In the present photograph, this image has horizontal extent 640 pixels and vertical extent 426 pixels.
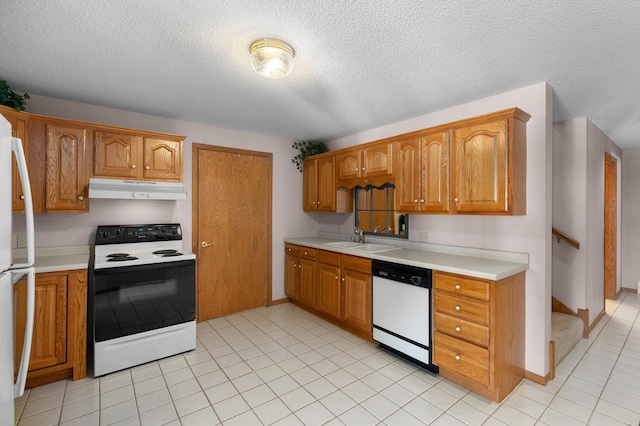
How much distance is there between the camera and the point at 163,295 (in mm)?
2787

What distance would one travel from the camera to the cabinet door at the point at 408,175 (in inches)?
116

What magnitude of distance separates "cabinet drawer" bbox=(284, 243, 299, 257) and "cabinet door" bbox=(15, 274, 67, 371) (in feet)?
7.93

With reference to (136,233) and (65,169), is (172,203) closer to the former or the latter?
(136,233)

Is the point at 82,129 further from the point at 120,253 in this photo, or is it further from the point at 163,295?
the point at 163,295

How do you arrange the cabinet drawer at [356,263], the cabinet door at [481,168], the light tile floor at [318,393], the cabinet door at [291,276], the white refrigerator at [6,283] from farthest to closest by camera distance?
1. the cabinet door at [291,276]
2. the cabinet drawer at [356,263]
3. the cabinet door at [481,168]
4. the light tile floor at [318,393]
5. the white refrigerator at [6,283]

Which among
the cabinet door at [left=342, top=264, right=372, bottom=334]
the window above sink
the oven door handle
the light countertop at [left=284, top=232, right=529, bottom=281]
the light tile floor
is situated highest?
the window above sink

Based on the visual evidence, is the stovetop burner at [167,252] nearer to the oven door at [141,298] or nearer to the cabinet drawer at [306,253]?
the oven door at [141,298]

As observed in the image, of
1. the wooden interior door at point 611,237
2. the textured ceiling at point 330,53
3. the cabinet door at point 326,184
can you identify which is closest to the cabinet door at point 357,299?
the cabinet door at point 326,184

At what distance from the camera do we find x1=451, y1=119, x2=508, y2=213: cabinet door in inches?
92.7

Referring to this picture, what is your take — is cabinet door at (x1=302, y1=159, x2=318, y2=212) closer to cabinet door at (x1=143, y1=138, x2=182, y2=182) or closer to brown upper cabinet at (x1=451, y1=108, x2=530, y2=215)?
cabinet door at (x1=143, y1=138, x2=182, y2=182)

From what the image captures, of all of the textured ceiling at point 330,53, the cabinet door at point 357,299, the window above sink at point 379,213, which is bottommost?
the cabinet door at point 357,299

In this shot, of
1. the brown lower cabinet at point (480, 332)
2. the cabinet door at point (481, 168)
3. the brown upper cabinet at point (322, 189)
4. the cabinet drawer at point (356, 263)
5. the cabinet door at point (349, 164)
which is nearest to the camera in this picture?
the brown lower cabinet at point (480, 332)

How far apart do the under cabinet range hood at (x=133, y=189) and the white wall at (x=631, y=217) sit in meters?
6.40

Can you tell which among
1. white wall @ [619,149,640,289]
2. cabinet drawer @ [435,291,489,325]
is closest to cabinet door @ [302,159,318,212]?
cabinet drawer @ [435,291,489,325]
